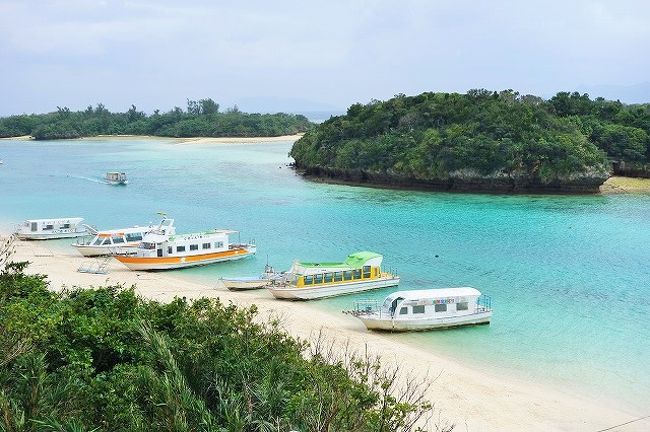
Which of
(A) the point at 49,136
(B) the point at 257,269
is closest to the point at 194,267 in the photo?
(B) the point at 257,269

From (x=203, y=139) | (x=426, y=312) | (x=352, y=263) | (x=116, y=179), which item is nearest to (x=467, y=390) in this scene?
(x=426, y=312)

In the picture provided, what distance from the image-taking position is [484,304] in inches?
944

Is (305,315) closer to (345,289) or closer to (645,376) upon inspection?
(345,289)

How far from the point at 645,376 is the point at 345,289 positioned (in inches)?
449

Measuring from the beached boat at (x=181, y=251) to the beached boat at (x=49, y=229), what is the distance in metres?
8.31

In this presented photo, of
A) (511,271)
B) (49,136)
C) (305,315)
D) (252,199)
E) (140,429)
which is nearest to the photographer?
(140,429)

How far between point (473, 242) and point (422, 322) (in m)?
13.8

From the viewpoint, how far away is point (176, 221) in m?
42.2

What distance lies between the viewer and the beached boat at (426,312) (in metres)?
21.7

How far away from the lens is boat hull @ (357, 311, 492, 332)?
21.5 meters

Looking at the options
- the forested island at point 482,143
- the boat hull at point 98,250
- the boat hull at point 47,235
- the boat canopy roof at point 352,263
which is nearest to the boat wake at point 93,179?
the forested island at point 482,143

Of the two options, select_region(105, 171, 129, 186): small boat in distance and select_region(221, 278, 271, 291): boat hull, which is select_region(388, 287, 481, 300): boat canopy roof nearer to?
select_region(221, 278, 271, 291): boat hull

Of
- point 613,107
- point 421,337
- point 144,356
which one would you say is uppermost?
point 613,107

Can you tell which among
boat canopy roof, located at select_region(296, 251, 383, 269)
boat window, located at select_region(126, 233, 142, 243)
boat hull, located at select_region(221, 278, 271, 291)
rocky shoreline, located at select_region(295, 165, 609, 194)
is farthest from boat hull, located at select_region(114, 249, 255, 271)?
rocky shoreline, located at select_region(295, 165, 609, 194)
